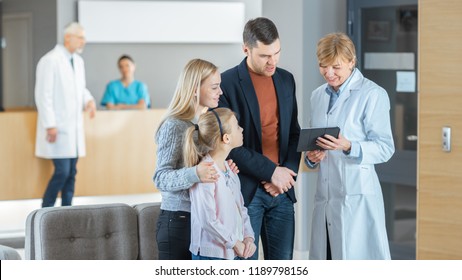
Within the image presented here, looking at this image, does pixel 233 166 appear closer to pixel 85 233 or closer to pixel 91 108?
pixel 85 233

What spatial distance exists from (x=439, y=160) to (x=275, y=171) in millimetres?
1737

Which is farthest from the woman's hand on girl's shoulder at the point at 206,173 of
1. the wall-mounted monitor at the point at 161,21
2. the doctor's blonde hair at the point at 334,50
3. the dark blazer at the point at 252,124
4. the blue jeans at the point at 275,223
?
the wall-mounted monitor at the point at 161,21

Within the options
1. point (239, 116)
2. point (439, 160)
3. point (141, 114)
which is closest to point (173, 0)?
point (141, 114)

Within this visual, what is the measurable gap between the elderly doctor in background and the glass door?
305 centimetres

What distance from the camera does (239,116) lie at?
4.22m

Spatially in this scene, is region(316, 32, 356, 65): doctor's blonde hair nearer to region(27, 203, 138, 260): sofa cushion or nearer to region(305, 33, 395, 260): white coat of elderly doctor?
region(305, 33, 395, 260): white coat of elderly doctor

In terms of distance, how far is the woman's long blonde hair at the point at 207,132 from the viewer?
376cm

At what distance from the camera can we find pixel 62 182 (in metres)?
8.91

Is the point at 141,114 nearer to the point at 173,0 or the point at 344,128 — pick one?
the point at 173,0

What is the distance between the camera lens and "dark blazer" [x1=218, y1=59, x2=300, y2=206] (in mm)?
4141

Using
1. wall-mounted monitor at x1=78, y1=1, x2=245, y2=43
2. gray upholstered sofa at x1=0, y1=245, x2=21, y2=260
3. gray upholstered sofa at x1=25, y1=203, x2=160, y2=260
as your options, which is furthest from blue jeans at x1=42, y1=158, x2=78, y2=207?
gray upholstered sofa at x1=0, y1=245, x2=21, y2=260

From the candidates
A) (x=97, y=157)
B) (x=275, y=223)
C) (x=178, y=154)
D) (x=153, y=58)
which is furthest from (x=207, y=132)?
(x=153, y=58)

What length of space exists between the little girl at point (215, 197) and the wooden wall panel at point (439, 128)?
200 centimetres

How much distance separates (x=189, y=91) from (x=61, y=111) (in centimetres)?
543
